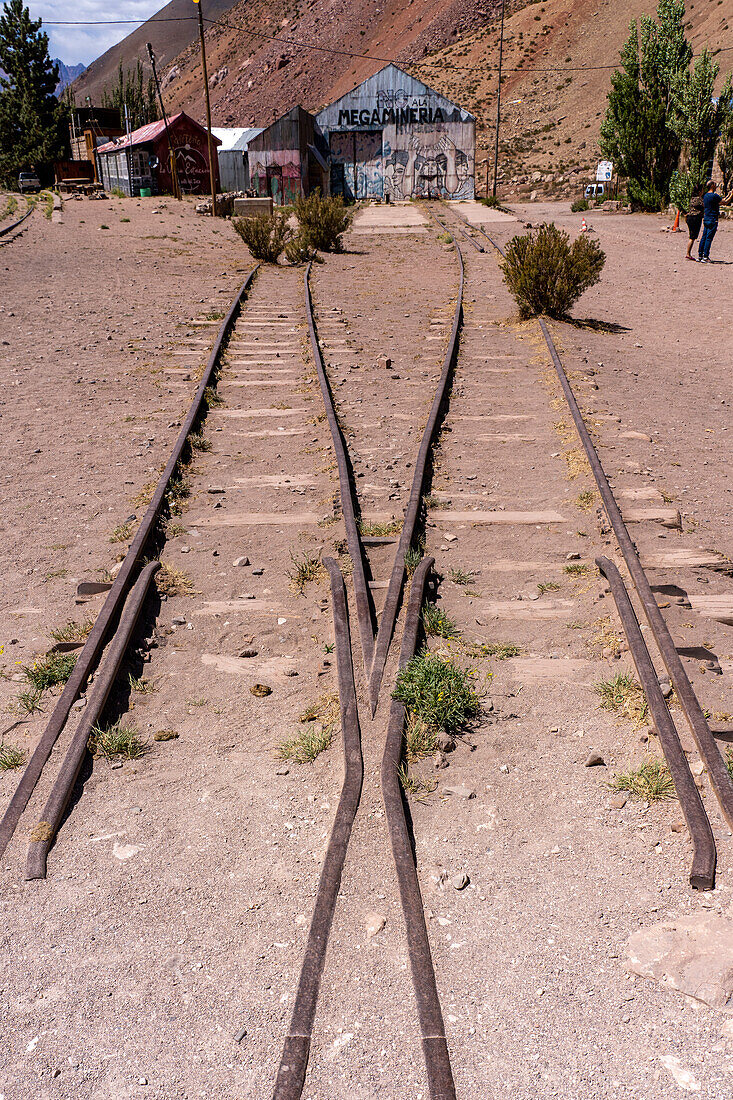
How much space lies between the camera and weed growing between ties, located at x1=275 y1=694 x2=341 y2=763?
4.02m

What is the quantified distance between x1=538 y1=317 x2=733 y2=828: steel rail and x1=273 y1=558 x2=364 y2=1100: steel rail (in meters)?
1.55

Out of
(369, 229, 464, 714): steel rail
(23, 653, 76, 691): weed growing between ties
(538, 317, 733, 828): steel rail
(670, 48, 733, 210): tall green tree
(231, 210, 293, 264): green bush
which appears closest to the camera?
(538, 317, 733, 828): steel rail

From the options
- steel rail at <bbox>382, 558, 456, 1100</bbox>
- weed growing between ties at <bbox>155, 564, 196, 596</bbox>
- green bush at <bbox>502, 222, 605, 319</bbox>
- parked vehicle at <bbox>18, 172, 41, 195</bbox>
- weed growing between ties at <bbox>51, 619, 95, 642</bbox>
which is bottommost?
steel rail at <bbox>382, 558, 456, 1100</bbox>

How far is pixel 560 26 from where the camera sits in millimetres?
89938

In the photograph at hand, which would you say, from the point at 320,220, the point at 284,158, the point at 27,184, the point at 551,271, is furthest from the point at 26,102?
the point at 551,271

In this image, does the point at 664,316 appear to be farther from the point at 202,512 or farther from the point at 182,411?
the point at 202,512

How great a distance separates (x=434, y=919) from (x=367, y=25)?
136 m

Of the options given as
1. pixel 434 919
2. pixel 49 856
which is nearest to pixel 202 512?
pixel 49 856

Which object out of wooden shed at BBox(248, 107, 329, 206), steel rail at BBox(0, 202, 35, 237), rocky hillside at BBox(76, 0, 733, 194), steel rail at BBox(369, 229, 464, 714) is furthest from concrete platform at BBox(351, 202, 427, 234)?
steel rail at BBox(369, 229, 464, 714)

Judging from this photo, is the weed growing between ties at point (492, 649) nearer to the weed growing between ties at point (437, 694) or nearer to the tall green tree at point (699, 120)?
the weed growing between ties at point (437, 694)

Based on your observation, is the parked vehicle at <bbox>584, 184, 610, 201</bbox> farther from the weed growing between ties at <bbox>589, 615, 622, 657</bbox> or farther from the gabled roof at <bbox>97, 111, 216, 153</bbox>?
the weed growing between ties at <bbox>589, 615, 622, 657</bbox>

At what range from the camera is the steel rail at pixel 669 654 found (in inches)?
140

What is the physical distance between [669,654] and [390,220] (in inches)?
1238

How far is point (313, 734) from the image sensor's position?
13.5ft
